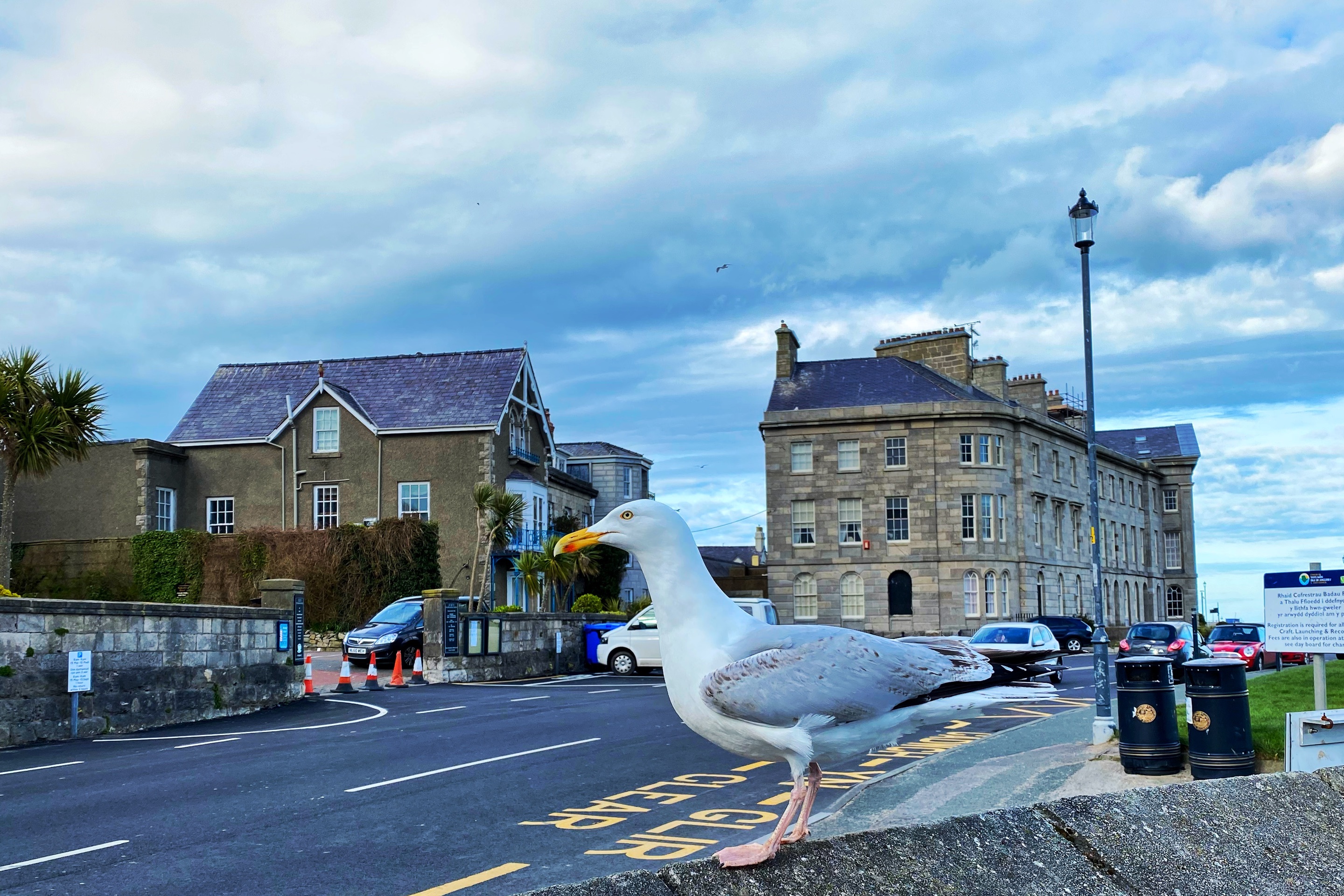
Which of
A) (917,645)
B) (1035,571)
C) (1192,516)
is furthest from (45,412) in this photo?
(1192,516)

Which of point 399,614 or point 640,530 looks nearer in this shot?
point 640,530

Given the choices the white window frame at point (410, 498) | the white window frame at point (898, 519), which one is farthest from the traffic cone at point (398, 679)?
the white window frame at point (898, 519)

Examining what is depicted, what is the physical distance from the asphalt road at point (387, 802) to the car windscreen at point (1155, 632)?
41.1 feet

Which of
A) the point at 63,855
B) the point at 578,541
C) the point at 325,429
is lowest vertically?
the point at 63,855

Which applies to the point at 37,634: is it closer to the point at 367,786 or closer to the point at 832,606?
the point at 367,786

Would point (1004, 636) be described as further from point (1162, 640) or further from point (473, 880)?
point (473, 880)

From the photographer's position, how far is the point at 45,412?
964 inches

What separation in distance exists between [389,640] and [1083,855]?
27.2m

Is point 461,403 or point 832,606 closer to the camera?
point 461,403

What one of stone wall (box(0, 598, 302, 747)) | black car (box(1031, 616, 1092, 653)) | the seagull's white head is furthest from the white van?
the seagull's white head

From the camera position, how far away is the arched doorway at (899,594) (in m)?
51.9

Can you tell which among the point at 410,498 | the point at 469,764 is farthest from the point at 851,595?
the point at 469,764

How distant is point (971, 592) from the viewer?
168 feet

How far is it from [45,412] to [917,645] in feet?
81.0
